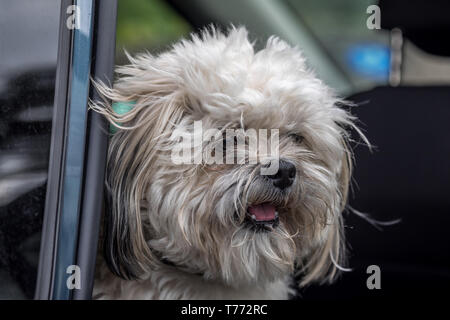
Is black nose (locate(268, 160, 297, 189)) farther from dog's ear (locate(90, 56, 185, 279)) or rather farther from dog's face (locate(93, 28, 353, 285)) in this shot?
dog's ear (locate(90, 56, 185, 279))

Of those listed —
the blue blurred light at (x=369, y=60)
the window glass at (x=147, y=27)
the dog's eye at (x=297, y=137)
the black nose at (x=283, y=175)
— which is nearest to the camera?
the black nose at (x=283, y=175)

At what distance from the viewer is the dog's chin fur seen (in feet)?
7.14

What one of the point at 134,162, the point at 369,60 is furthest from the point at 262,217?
the point at 369,60

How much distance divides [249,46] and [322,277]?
1022 mm

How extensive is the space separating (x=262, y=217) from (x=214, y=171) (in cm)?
21

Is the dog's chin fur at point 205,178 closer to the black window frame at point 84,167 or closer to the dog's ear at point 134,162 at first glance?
the dog's ear at point 134,162

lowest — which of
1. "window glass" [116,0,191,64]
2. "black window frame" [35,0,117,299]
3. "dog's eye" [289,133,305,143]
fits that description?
"black window frame" [35,0,117,299]

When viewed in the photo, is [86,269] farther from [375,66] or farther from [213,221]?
Answer: [375,66]

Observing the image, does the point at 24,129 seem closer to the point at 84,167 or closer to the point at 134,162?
the point at 84,167

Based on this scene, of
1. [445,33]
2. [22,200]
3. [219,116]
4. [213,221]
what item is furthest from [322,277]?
[22,200]

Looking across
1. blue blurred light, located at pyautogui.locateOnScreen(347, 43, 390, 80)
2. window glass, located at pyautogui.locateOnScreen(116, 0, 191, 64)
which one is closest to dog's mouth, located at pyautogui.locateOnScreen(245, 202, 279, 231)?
window glass, located at pyautogui.locateOnScreen(116, 0, 191, 64)

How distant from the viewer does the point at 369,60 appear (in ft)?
14.9

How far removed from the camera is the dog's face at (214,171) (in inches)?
85.5

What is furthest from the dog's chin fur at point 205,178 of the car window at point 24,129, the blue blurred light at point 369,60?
the blue blurred light at point 369,60
